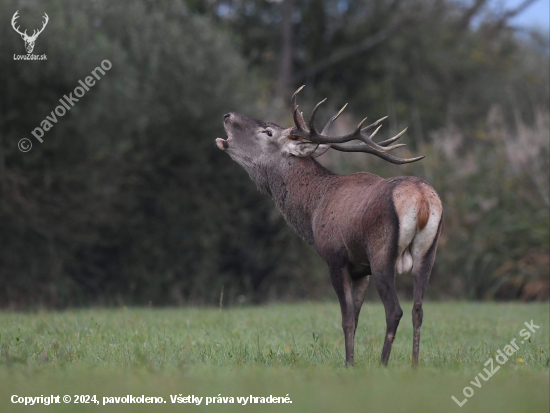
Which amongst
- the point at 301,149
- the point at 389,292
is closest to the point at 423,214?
the point at 389,292

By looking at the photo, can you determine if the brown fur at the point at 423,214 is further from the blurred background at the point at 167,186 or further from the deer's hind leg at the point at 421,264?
the blurred background at the point at 167,186

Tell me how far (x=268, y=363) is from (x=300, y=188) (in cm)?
186

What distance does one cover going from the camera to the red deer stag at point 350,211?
19.3 feet

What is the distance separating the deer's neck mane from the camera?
284 inches

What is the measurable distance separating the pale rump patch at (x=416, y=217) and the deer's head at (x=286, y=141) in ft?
4.33

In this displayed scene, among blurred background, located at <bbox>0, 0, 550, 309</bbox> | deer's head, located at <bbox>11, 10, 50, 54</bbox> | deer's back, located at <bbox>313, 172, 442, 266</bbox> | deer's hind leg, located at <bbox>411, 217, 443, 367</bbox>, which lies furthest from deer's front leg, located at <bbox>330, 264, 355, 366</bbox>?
deer's head, located at <bbox>11, 10, 50, 54</bbox>

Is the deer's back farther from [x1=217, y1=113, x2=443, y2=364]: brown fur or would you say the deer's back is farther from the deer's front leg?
the deer's front leg

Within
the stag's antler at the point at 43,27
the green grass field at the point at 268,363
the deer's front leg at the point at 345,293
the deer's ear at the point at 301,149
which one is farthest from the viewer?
the stag's antler at the point at 43,27

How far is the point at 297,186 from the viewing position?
24.4 ft

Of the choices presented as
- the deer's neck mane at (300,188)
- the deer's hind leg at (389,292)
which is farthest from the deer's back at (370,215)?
the deer's neck mane at (300,188)

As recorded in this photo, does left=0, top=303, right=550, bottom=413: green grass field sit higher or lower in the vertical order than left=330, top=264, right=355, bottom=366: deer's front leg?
lower

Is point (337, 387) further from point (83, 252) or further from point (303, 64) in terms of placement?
point (303, 64)

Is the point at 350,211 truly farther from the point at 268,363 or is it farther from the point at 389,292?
the point at 268,363

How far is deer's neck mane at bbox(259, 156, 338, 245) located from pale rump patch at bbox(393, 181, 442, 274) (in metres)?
1.32
